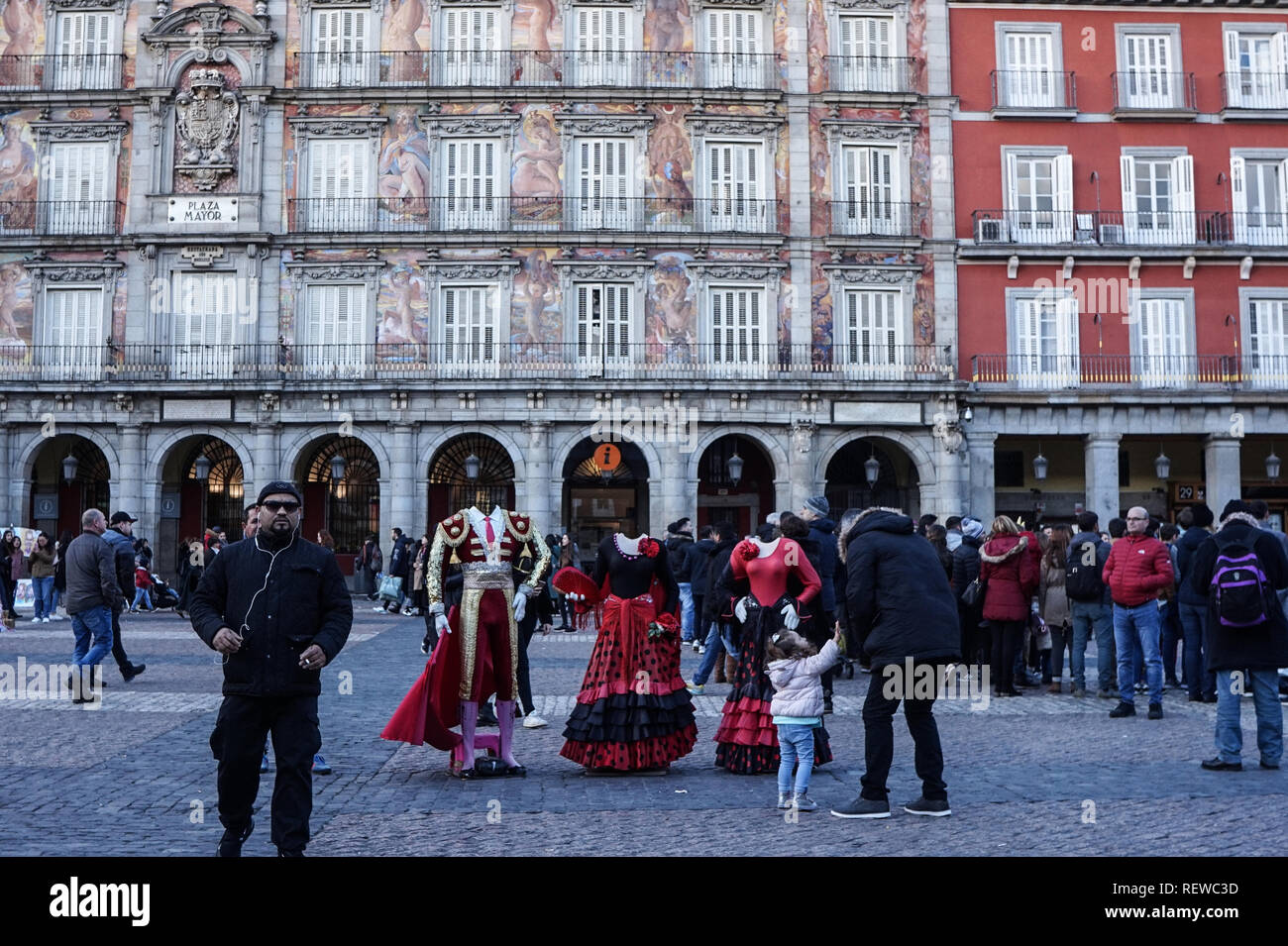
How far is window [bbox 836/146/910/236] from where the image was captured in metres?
29.6

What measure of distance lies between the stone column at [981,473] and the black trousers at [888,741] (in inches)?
893

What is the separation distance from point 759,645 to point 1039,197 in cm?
2429

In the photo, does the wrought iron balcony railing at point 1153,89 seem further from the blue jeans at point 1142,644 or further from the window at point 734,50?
the blue jeans at point 1142,644

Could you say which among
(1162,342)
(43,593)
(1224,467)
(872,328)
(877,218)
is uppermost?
(877,218)

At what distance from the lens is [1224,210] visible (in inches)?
1174

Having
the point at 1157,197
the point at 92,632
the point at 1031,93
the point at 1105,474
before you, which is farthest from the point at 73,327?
the point at 1157,197

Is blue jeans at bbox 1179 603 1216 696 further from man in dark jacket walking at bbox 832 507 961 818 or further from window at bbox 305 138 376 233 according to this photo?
window at bbox 305 138 376 233

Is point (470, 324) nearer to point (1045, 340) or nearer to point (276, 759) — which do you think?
point (1045, 340)

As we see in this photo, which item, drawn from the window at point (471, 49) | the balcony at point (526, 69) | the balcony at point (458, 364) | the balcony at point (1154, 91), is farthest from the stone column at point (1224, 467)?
the window at point (471, 49)

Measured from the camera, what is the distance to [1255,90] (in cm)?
3009

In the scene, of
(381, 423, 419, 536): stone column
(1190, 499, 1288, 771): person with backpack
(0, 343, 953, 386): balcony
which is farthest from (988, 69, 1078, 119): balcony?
(1190, 499, 1288, 771): person with backpack

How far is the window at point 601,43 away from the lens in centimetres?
2956

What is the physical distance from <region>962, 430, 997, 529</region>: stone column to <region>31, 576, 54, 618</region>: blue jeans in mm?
19553
